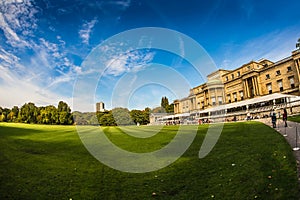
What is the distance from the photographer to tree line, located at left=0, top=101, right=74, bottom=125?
202ft

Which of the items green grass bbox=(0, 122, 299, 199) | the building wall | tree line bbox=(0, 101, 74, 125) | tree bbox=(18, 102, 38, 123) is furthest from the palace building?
tree bbox=(18, 102, 38, 123)

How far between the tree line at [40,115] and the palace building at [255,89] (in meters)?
34.3

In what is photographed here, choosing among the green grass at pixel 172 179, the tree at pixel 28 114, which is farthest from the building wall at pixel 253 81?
the tree at pixel 28 114

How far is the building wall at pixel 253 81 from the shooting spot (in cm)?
4600

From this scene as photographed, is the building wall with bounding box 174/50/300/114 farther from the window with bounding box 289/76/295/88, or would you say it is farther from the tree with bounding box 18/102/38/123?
the tree with bounding box 18/102/38/123

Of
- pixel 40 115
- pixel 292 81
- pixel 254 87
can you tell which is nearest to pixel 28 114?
pixel 40 115

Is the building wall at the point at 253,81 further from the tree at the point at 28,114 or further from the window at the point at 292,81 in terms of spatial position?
the tree at the point at 28,114

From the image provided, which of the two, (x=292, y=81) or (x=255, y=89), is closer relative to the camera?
(x=292, y=81)

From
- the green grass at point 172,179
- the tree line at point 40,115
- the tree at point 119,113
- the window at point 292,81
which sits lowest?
the green grass at point 172,179

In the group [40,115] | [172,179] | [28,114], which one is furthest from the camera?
[28,114]

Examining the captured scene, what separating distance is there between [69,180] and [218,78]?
66.7 metres

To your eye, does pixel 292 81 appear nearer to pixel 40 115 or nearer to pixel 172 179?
pixel 172 179

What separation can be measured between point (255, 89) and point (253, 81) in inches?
97.1

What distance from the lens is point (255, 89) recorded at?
5519 cm
